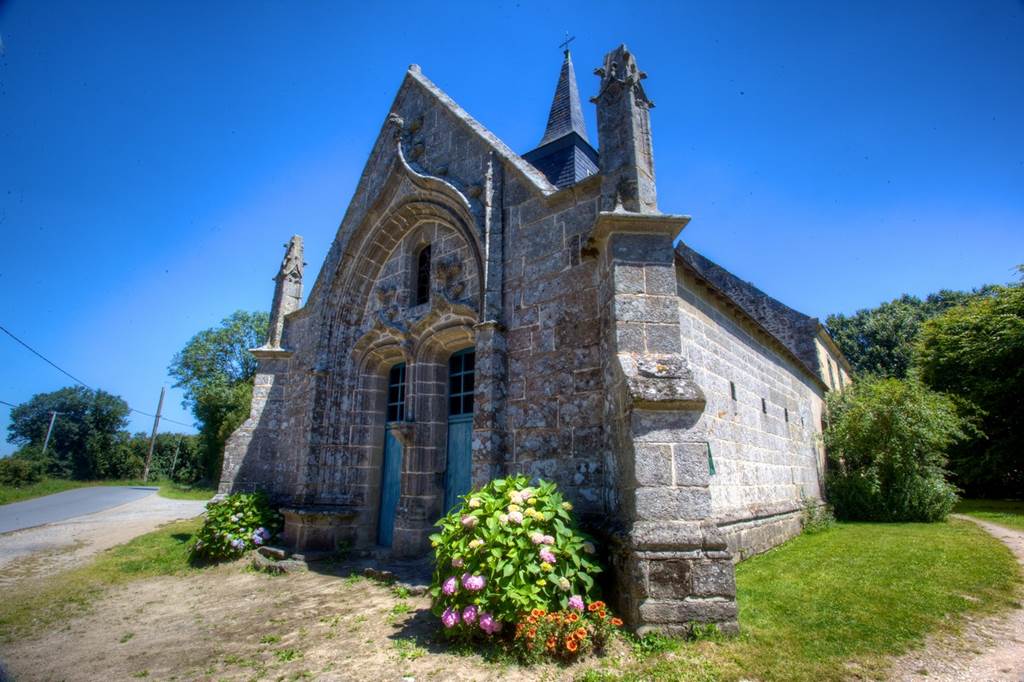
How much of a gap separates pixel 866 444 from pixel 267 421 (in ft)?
44.0

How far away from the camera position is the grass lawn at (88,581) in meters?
5.44

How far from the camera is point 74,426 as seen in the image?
4203 centimetres

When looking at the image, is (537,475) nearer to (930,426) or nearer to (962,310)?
(930,426)

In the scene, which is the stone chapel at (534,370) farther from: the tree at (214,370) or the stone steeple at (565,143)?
the tree at (214,370)

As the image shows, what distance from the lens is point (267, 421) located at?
9.80m

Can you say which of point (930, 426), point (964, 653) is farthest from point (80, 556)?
point (930, 426)

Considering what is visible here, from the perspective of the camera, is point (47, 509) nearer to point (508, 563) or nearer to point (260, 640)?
point (260, 640)

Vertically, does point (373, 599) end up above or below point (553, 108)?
below

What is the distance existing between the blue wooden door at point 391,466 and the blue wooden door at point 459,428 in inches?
35.4

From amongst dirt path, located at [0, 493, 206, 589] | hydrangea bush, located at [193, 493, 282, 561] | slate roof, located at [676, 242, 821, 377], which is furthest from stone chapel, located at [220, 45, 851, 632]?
slate roof, located at [676, 242, 821, 377]

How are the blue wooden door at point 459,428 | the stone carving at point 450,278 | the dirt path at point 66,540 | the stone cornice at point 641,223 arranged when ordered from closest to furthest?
the stone cornice at point 641,223 < the blue wooden door at point 459,428 < the stone carving at point 450,278 < the dirt path at point 66,540

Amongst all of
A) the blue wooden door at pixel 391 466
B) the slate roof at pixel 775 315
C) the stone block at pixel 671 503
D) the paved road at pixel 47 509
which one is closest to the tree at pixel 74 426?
the paved road at pixel 47 509

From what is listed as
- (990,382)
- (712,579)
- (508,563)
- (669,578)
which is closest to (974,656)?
(712,579)

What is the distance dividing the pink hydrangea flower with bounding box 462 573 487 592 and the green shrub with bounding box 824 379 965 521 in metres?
11.1
